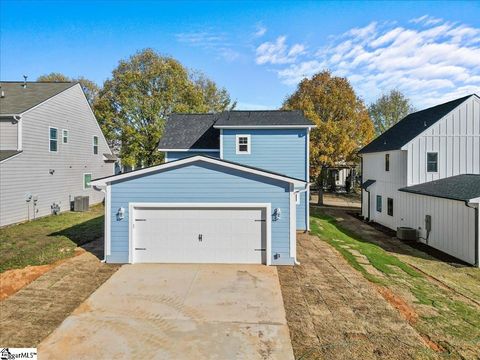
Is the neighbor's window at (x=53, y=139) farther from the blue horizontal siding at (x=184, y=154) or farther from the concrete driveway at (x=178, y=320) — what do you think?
the concrete driveway at (x=178, y=320)

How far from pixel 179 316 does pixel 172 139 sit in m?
13.2

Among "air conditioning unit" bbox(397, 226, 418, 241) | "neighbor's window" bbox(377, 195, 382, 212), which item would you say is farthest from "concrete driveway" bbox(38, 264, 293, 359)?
"neighbor's window" bbox(377, 195, 382, 212)

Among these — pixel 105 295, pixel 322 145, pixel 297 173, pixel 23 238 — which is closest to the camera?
pixel 105 295

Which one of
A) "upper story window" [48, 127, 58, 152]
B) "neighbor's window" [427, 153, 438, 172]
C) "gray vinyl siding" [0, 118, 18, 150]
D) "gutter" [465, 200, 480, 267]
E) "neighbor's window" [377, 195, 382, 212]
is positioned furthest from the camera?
"neighbor's window" [377, 195, 382, 212]

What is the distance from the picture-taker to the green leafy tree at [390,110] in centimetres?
4216

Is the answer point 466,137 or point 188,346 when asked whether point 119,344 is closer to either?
point 188,346

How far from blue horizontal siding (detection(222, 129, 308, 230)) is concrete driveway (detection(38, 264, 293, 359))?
7.27 m

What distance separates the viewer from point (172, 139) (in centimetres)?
1814

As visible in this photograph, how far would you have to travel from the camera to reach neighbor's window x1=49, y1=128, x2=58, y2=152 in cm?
1875

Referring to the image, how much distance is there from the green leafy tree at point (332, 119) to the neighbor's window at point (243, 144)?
32.7 feet

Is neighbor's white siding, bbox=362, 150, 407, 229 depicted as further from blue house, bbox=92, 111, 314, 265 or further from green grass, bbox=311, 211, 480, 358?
blue house, bbox=92, 111, 314, 265

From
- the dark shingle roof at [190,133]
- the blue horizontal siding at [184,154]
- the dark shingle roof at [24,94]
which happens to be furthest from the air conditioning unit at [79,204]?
the blue horizontal siding at [184,154]

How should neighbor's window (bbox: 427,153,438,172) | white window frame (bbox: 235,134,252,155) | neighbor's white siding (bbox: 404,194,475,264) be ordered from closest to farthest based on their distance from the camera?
neighbor's white siding (bbox: 404,194,475,264) < white window frame (bbox: 235,134,252,155) < neighbor's window (bbox: 427,153,438,172)

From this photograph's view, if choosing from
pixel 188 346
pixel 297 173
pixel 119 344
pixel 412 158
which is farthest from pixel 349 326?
pixel 412 158
